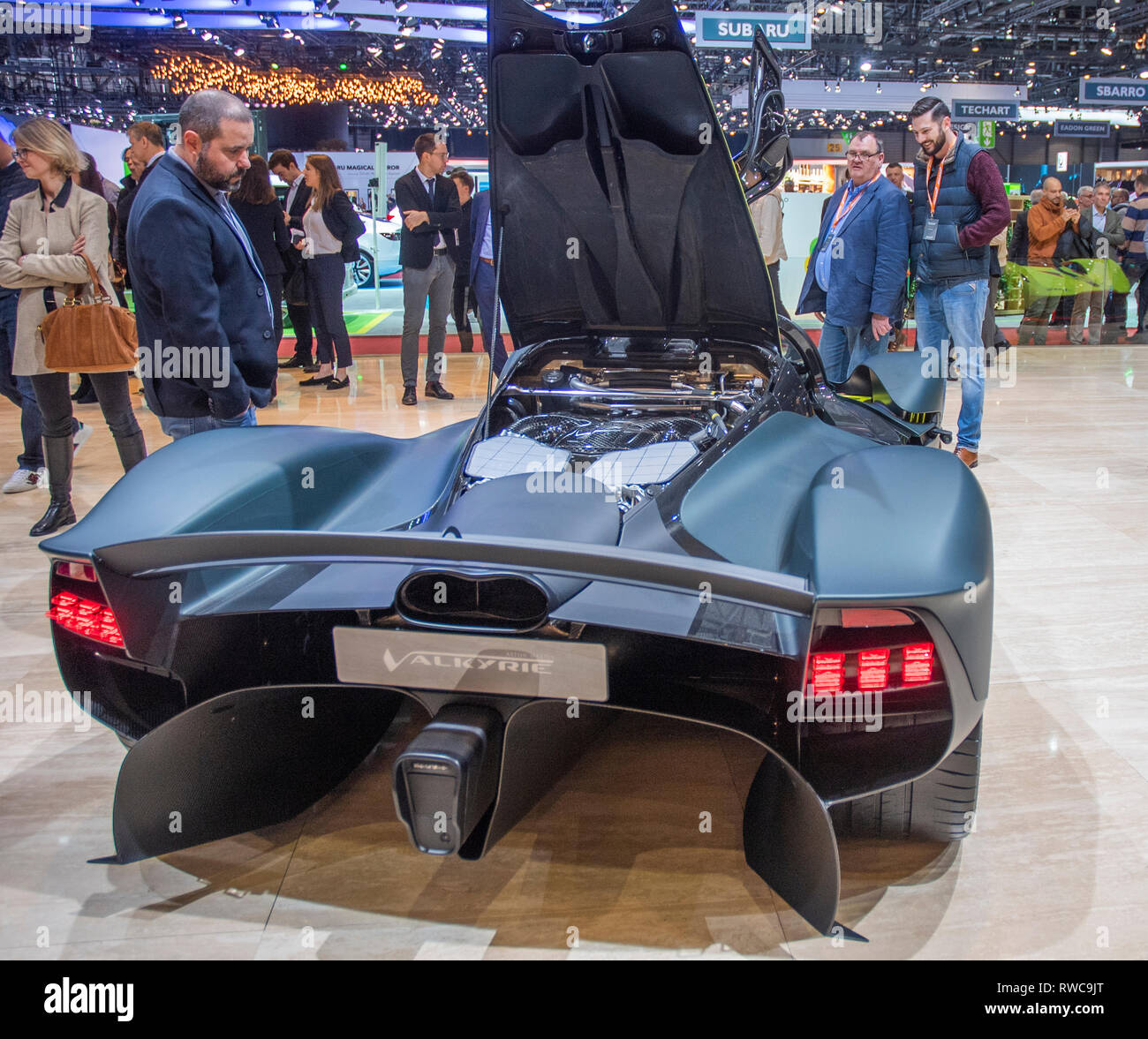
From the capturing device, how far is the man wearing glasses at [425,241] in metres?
7.05

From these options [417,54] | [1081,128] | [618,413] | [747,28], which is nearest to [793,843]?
[618,413]

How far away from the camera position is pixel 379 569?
6.40 feet

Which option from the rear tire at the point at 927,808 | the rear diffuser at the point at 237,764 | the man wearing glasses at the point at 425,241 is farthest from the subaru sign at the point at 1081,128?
the rear diffuser at the point at 237,764

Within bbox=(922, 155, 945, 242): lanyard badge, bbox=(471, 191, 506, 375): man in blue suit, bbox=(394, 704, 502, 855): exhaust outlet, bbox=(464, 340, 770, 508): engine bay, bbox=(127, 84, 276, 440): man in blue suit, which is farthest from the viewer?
bbox=(471, 191, 506, 375): man in blue suit

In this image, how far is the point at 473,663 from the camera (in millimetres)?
1665

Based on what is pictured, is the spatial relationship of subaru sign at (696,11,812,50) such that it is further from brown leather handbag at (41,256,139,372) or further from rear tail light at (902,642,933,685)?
rear tail light at (902,642,933,685)

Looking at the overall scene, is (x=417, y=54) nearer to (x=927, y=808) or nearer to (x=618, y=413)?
(x=618, y=413)

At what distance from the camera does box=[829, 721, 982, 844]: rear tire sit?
1929mm

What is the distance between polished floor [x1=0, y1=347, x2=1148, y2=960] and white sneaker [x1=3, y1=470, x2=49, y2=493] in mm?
2220

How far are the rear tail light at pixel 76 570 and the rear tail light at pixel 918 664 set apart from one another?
1.45 meters

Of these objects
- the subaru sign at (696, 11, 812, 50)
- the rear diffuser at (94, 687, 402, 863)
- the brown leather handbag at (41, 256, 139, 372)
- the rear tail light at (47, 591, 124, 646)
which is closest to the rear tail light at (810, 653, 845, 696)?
the rear diffuser at (94, 687, 402, 863)

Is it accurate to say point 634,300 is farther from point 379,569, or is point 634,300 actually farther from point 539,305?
point 379,569

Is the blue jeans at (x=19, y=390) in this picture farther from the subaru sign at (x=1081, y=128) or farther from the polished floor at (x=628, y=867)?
the subaru sign at (x=1081, y=128)
